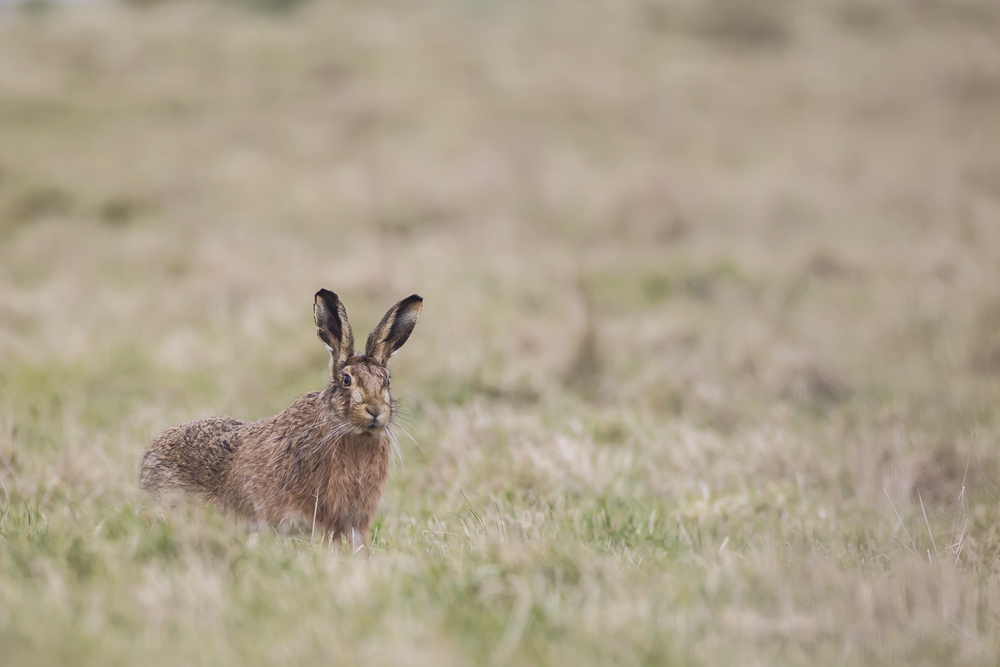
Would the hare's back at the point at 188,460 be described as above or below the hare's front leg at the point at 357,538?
above

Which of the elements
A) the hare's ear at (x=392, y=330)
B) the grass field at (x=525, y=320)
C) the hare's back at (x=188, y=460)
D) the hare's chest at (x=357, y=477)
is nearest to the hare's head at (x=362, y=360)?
the hare's ear at (x=392, y=330)

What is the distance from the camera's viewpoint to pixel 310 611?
8.49 feet

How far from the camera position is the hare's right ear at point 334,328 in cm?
348

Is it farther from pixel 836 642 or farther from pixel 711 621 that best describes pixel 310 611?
pixel 836 642

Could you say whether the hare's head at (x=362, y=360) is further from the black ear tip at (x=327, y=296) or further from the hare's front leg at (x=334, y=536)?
the hare's front leg at (x=334, y=536)

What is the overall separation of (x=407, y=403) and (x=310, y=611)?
13.0 feet

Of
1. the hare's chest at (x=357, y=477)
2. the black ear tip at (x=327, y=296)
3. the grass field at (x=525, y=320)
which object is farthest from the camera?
the hare's chest at (x=357, y=477)

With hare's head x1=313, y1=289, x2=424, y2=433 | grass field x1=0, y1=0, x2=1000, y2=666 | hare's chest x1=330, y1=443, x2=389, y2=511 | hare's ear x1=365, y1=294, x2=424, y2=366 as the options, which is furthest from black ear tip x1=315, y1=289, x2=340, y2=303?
grass field x1=0, y1=0, x2=1000, y2=666

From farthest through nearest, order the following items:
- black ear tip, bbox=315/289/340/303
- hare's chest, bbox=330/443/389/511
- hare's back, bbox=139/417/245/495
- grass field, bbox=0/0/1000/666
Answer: hare's back, bbox=139/417/245/495
hare's chest, bbox=330/443/389/511
black ear tip, bbox=315/289/340/303
grass field, bbox=0/0/1000/666

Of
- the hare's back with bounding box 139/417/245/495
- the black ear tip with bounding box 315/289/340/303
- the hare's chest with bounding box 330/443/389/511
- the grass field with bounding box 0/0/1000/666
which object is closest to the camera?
the grass field with bounding box 0/0/1000/666

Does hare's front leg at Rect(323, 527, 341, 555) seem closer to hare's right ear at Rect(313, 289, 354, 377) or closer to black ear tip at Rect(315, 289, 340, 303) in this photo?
hare's right ear at Rect(313, 289, 354, 377)

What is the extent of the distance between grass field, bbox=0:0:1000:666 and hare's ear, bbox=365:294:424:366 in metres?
0.77

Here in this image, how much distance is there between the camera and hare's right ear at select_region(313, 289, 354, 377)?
3479 millimetres

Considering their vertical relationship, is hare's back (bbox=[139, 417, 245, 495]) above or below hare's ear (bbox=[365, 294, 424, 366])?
below
